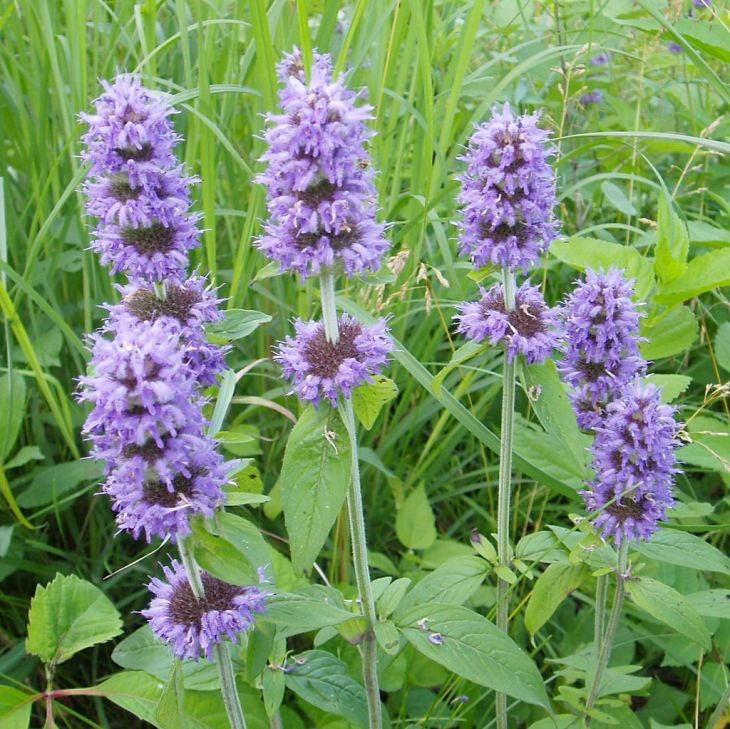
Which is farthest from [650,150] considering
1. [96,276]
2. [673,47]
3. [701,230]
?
[96,276]

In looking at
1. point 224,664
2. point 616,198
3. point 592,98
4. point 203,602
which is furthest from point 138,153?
point 592,98

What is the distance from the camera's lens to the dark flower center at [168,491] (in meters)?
1.41

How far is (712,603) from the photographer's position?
2041 millimetres

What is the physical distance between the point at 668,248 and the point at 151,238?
1370mm

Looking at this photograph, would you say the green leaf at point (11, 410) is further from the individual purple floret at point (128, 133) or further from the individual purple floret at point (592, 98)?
the individual purple floret at point (592, 98)

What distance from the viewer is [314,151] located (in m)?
1.45

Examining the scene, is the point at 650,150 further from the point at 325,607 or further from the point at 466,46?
the point at 325,607

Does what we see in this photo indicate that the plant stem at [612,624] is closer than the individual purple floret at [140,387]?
No

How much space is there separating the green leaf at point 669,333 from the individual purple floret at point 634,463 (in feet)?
1.83

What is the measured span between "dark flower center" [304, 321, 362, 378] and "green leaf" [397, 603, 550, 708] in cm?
58

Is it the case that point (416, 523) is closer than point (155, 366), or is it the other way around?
point (155, 366)

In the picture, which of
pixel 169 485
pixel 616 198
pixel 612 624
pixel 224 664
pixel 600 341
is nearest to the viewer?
pixel 169 485

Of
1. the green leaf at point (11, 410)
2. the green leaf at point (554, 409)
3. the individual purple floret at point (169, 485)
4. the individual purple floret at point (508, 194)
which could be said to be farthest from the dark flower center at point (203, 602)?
the green leaf at point (11, 410)

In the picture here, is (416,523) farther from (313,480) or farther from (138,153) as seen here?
(138,153)
